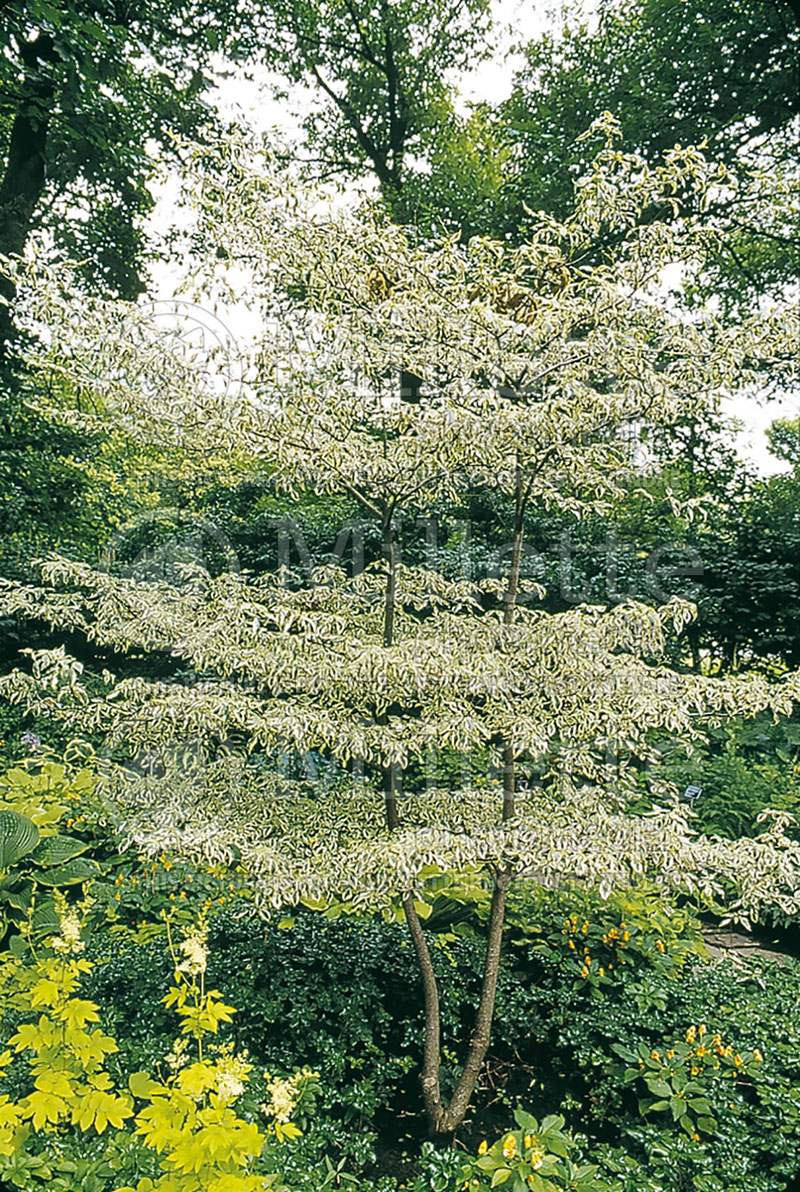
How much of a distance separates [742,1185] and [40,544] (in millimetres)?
6014

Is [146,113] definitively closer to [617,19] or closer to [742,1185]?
[617,19]

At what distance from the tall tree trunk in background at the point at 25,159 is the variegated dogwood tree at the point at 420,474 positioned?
13.0 feet

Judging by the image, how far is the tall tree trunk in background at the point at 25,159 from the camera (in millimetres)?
5348

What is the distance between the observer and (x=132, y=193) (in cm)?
794

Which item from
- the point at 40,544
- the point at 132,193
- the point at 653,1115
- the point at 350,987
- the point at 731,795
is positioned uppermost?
the point at 132,193

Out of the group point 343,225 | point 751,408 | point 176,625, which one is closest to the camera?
point 343,225

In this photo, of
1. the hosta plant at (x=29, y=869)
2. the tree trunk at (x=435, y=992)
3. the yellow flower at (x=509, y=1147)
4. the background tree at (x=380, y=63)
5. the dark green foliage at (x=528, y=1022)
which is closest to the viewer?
the yellow flower at (x=509, y=1147)

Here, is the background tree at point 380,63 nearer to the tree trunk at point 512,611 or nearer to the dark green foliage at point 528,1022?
the tree trunk at point 512,611

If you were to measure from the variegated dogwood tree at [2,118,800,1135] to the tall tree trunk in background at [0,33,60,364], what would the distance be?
3960 millimetres

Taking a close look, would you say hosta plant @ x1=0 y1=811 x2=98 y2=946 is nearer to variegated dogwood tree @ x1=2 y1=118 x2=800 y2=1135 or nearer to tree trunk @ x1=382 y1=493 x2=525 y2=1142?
variegated dogwood tree @ x1=2 y1=118 x2=800 y2=1135

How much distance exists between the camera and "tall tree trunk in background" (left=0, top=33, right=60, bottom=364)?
5.35 meters

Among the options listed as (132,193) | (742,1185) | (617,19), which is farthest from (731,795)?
(132,193)

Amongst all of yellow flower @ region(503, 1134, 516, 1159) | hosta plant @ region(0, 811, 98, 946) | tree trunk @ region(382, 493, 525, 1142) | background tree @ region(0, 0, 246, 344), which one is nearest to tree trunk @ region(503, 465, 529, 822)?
tree trunk @ region(382, 493, 525, 1142)

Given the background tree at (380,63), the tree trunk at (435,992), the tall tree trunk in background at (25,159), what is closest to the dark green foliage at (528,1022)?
the tree trunk at (435,992)
